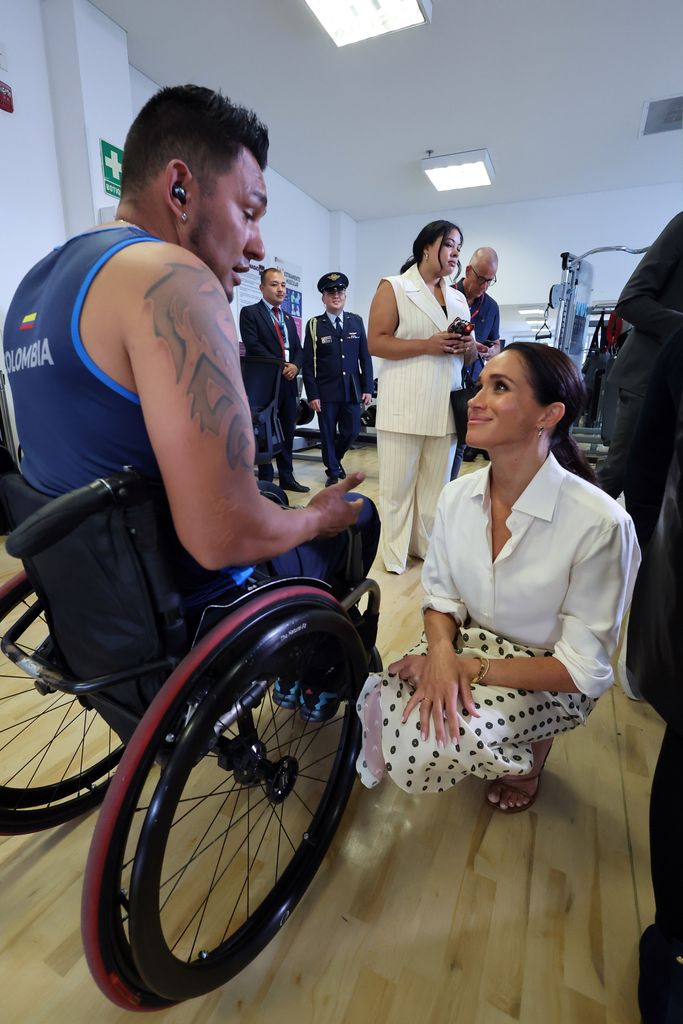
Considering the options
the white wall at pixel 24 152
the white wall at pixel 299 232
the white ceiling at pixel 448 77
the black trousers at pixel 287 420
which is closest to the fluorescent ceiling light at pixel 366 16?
the white ceiling at pixel 448 77

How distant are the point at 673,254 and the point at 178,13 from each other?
3126 mm

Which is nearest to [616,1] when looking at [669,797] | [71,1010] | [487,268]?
[487,268]

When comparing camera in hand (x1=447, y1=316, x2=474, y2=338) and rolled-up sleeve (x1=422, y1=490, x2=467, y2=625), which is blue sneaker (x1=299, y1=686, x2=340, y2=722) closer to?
rolled-up sleeve (x1=422, y1=490, x2=467, y2=625)

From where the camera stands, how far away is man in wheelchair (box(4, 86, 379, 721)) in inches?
20.6

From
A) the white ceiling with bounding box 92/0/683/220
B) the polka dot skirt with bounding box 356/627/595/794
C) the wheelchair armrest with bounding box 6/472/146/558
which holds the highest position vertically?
the white ceiling with bounding box 92/0/683/220

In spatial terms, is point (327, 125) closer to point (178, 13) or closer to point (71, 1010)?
point (178, 13)

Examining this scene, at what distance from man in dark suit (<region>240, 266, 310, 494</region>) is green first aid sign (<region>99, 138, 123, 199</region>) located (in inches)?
41.4

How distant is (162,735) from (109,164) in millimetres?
3375

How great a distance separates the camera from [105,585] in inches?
21.4

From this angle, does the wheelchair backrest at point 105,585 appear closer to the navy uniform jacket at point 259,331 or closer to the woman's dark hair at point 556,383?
the woman's dark hair at point 556,383

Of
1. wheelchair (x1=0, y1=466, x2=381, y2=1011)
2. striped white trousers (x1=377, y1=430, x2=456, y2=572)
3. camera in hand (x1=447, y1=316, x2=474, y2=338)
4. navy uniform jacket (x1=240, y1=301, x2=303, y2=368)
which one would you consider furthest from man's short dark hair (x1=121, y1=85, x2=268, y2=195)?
navy uniform jacket (x1=240, y1=301, x2=303, y2=368)

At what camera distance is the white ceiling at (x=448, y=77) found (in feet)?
8.84

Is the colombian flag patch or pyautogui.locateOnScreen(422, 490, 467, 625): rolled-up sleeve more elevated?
the colombian flag patch

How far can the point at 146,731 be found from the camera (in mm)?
516
